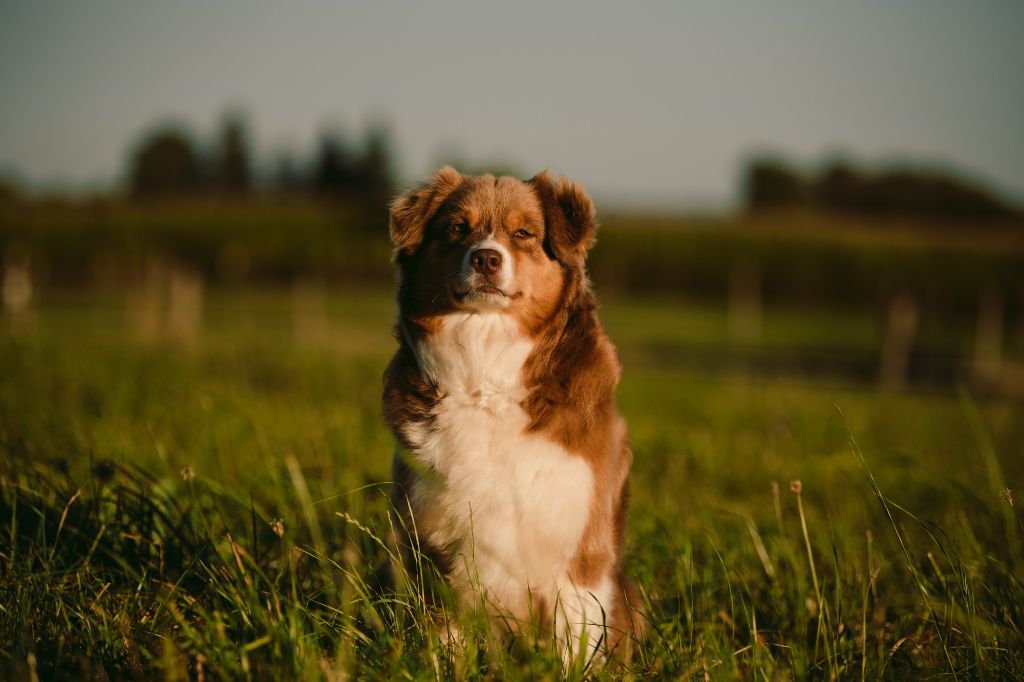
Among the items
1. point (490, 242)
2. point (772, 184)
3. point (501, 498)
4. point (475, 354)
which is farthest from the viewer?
point (772, 184)

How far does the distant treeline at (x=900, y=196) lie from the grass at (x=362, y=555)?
51.4 meters

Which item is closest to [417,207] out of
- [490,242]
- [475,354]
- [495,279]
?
[490,242]

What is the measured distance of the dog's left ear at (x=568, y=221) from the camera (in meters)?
3.37

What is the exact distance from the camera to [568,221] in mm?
3432

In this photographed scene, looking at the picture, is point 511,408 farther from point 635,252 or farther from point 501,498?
point 635,252

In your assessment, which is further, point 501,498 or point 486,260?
point 486,260

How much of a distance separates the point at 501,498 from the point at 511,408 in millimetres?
382

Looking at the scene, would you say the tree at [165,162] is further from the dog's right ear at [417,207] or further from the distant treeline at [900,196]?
the dog's right ear at [417,207]

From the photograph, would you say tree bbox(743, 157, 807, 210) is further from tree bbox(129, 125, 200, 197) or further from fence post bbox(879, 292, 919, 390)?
tree bbox(129, 125, 200, 197)

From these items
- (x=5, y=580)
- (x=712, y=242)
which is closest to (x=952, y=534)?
(x=5, y=580)

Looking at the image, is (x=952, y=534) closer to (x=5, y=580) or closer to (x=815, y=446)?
(x=815, y=446)

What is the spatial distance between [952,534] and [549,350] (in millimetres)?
2448

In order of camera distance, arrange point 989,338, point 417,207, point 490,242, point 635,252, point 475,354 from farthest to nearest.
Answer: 1. point 635,252
2. point 989,338
3. point 417,207
4. point 490,242
5. point 475,354

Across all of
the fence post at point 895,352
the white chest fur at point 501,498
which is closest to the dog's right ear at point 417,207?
the white chest fur at point 501,498
